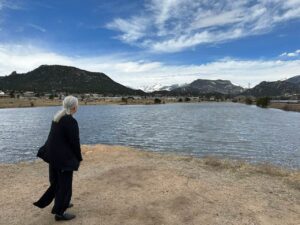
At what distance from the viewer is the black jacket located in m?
9.19

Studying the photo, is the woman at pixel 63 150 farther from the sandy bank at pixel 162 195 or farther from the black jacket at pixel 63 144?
the sandy bank at pixel 162 195

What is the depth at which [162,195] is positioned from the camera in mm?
12000

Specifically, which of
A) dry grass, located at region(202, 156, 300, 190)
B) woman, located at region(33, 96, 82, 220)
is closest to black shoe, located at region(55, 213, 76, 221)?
woman, located at region(33, 96, 82, 220)

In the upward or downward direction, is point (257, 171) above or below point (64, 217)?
below

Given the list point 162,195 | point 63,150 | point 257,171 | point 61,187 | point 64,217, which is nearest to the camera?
point 63,150

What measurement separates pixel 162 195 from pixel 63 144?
14.5ft

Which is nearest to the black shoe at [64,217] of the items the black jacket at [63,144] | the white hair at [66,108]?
the black jacket at [63,144]

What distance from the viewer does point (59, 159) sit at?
9.25 metres

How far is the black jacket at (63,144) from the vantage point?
9188 mm

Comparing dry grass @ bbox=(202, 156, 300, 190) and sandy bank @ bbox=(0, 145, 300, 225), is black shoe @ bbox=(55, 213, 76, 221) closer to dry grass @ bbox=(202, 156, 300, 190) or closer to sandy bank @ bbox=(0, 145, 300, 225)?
sandy bank @ bbox=(0, 145, 300, 225)

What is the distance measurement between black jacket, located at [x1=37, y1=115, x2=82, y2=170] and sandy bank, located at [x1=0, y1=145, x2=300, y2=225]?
5.72ft

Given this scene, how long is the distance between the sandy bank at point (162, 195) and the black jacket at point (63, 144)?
5.72 ft

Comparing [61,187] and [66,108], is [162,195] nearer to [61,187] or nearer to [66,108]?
[61,187]

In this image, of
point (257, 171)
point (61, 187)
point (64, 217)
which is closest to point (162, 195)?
point (64, 217)
